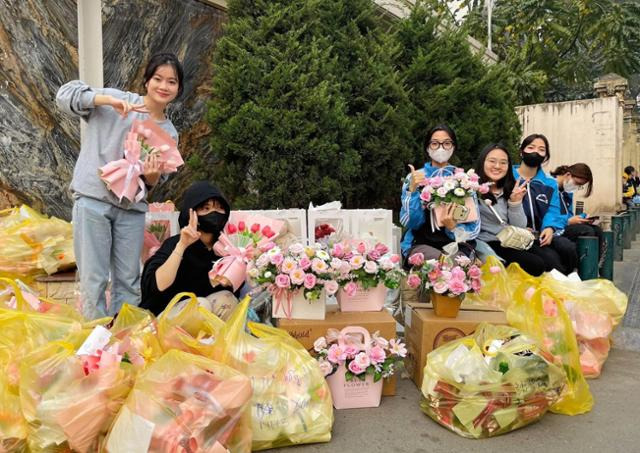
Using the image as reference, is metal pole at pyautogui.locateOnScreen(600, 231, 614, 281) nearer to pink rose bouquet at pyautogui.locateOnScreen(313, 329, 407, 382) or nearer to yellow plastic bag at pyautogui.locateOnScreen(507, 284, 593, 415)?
yellow plastic bag at pyautogui.locateOnScreen(507, 284, 593, 415)

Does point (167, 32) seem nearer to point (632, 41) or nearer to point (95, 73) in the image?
point (95, 73)

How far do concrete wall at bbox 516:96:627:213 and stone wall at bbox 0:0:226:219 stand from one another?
859 cm

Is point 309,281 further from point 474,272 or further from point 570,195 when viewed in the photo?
point 570,195

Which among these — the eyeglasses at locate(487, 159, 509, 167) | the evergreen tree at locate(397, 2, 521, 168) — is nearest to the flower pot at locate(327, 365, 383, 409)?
the eyeglasses at locate(487, 159, 509, 167)

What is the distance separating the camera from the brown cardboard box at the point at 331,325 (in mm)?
2920

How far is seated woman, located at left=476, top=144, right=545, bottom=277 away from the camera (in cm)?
413

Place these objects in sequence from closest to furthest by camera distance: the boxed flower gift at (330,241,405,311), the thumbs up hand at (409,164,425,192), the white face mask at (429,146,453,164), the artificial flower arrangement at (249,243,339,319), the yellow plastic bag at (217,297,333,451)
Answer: the yellow plastic bag at (217,297,333,451) → the artificial flower arrangement at (249,243,339,319) → the boxed flower gift at (330,241,405,311) → the thumbs up hand at (409,164,425,192) → the white face mask at (429,146,453,164)

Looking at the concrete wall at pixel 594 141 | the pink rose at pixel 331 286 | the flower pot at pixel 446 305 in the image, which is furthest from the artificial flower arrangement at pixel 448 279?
the concrete wall at pixel 594 141

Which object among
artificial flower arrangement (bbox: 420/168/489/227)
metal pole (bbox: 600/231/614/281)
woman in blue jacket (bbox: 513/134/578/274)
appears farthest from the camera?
metal pole (bbox: 600/231/614/281)

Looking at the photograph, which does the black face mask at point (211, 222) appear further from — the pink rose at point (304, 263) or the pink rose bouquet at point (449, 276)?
the pink rose bouquet at point (449, 276)

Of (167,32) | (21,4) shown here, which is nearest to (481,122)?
(167,32)

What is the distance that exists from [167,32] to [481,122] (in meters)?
3.71

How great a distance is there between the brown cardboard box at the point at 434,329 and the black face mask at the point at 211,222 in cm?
133

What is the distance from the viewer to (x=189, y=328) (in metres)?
2.58
